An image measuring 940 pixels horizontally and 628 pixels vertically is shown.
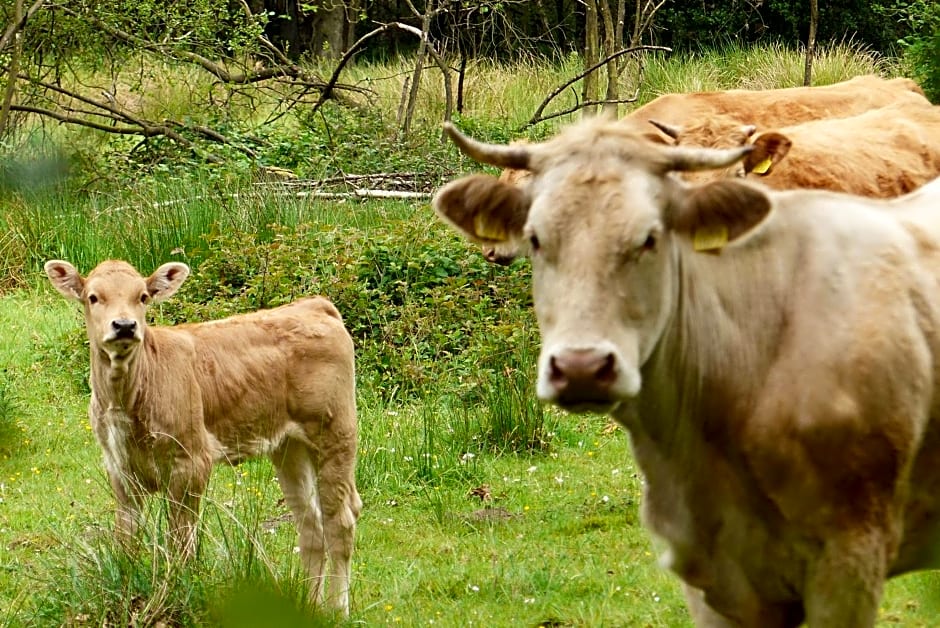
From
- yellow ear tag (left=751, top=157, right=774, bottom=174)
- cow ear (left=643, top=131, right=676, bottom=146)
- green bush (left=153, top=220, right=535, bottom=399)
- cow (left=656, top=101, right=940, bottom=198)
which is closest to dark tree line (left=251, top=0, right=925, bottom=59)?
green bush (left=153, top=220, right=535, bottom=399)

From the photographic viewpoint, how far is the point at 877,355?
3914 mm

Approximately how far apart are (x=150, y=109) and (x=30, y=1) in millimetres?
3620

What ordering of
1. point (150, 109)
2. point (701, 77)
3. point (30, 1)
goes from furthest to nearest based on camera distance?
1. point (701, 77)
2. point (150, 109)
3. point (30, 1)

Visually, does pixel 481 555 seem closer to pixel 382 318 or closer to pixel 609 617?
pixel 609 617

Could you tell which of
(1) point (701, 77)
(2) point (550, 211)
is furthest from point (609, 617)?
(1) point (701, 77)

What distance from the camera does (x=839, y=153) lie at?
887 cm

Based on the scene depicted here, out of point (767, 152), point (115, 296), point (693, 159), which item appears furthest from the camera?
point (767, 152)

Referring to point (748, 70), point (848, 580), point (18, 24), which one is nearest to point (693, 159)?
point (848, 580)

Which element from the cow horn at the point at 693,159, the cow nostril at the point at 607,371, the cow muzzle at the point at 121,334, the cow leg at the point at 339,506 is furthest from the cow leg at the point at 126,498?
the cow horn at the point at 693,159

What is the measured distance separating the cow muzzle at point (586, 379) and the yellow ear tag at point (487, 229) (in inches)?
29.3

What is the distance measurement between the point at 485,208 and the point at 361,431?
529 cm

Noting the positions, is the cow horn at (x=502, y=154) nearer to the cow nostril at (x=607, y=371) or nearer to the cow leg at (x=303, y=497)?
the cow nostril at (x=607, y=371)

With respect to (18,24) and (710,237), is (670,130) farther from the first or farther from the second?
(18,24)

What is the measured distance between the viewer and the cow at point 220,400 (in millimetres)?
7066
